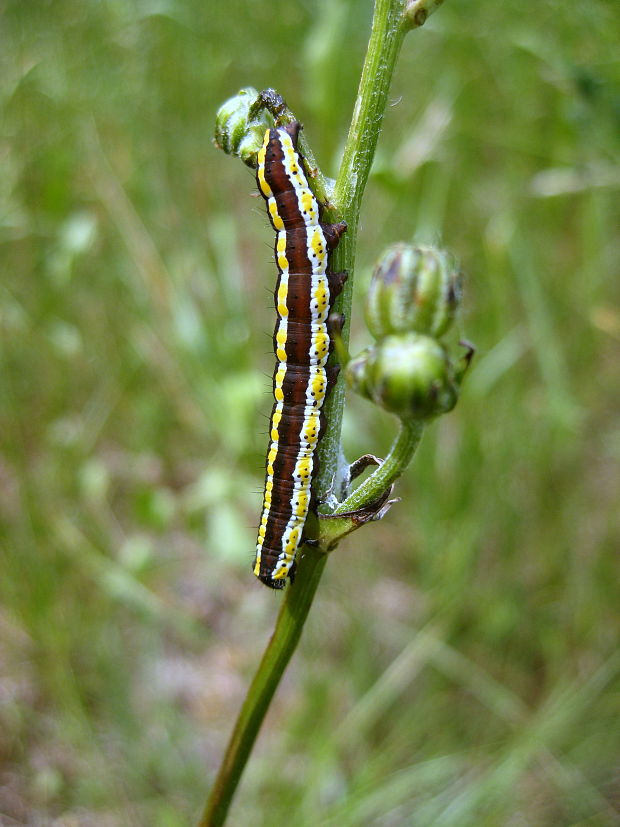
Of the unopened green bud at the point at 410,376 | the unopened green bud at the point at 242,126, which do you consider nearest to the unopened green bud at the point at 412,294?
the unopened green bud at the point at 410,376

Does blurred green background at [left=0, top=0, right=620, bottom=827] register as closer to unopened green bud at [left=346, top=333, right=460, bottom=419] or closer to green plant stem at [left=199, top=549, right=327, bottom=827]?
green plant stem at [left=199, top=549, right=327, bottom=827]

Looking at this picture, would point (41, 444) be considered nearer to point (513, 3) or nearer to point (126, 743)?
point (126, 743)

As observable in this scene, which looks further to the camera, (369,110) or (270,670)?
(270,670)

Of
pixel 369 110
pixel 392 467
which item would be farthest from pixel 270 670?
pixel 369 110

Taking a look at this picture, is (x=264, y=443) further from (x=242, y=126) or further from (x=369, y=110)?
(x=369, y=110)

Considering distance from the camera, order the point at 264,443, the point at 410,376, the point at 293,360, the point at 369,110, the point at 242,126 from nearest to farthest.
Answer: the point at 410,376 < the point at 369,110 < the point at 242,126 < the point at 293,360 < the point at 264,443

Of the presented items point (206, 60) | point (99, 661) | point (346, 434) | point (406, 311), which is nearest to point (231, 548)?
point (346, 434)
